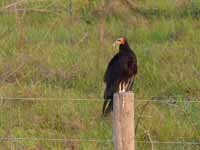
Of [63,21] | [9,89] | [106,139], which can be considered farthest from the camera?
[63,21]

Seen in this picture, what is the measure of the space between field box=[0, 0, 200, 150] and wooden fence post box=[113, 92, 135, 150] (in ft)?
3.60

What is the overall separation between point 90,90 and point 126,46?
0.96m

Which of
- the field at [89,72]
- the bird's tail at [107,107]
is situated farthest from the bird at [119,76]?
the field at [89,72]

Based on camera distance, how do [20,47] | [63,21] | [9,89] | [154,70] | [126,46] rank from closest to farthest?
[126,46]
[9,89]
[154,70]
[20,47]
[63,21]

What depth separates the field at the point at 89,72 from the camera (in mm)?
6473

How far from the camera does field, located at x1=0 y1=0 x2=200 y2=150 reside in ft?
21.2

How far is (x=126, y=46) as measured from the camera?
7012 millimetres

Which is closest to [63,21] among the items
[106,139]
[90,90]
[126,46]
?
[90,90]

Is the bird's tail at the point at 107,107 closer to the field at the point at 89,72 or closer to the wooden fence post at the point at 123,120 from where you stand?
the field at the point at 89,72

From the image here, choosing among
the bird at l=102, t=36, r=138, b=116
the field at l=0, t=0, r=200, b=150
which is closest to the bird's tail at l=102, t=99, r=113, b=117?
the bird at l=102, t=36, r=138, b=116

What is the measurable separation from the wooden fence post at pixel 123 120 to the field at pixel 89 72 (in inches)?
43.2

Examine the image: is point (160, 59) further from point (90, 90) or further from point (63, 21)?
point (63, 21)

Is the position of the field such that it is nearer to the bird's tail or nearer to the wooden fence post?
the bird's tail

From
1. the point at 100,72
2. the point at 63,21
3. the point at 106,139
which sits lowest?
the point at 106,139
